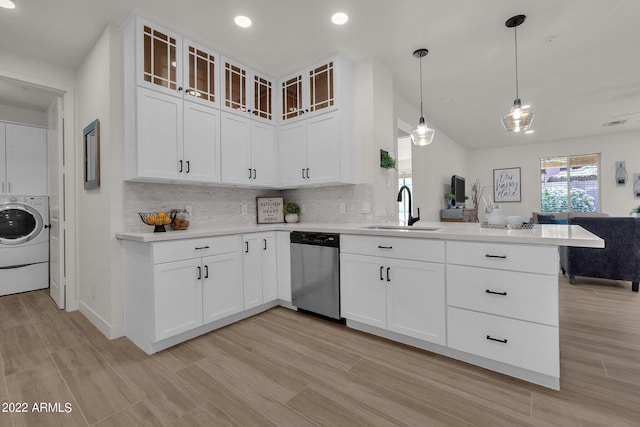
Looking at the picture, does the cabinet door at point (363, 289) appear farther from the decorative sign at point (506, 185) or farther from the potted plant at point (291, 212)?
the decorative sign at point (506, 185)

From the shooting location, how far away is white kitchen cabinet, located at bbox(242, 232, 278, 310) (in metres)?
2.78

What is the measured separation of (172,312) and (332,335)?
4.24ft

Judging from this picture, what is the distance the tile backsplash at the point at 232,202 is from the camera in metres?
2.62

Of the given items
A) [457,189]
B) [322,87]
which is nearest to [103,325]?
[322,87]

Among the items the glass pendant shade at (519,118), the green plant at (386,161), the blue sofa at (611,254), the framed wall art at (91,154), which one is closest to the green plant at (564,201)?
the blue sofa at (611,254)

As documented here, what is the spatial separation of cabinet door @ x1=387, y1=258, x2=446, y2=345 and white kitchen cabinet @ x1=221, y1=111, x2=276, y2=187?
1.80 m

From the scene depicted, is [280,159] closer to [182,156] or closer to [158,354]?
[182,156]

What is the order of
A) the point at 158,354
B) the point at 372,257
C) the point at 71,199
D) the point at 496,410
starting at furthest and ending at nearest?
1. the point at 71,199
2. the point at 372,257
3. the point at 158,354
4. the point at 496,410

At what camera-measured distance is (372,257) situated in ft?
7.77

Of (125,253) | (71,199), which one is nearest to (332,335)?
(125,253)

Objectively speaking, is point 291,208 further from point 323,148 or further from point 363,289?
point 363,289

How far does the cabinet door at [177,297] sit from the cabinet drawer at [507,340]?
1953mm

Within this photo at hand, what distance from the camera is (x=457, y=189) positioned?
21.7 ft

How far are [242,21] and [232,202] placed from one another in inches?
71.9
